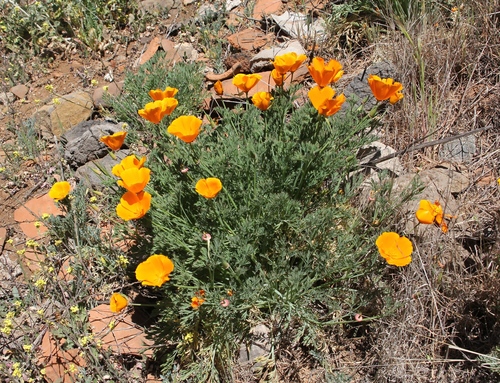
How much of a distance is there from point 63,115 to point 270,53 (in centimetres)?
193

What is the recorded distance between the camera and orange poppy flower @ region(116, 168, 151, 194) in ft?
7.36

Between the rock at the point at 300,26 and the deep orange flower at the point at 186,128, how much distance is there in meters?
2.28

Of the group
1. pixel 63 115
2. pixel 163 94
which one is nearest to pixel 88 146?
pixel 63 115

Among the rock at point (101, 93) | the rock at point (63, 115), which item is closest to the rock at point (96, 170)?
the rock at point (63, 115)

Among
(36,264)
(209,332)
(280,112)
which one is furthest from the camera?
(36,264)

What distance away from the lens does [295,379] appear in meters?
2.60

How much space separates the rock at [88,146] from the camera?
388cm

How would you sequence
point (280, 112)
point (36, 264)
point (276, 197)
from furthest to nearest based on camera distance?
point (36, 264) < point (280, 112) < point (276, 197)

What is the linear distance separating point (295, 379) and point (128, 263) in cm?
125

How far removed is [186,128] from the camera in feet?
7.95

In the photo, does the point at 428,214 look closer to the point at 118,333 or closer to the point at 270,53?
the point at 118,333

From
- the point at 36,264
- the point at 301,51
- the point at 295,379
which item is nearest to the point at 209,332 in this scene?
the point at 295,379

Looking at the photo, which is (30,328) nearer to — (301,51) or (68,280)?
(68,280)

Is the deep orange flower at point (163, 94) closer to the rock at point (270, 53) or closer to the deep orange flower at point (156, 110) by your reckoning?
the deep orange flower at point (156, 110)
